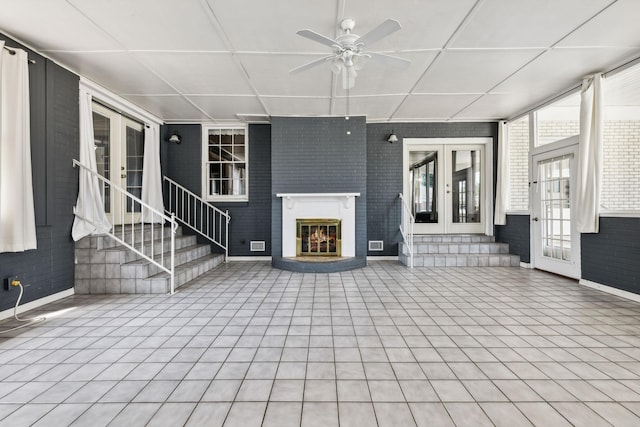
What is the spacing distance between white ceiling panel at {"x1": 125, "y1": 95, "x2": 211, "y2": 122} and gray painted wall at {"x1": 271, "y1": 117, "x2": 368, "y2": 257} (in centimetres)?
154

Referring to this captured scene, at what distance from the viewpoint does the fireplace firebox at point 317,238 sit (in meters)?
5.84

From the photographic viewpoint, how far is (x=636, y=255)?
3.68 m

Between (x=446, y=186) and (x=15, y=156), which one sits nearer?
(x=15, y=156)

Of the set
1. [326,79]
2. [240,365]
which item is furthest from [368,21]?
[240,365]

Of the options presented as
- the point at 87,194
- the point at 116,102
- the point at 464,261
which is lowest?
the point at 464,261

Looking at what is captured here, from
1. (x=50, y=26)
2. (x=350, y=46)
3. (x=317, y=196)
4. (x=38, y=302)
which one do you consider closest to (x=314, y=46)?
(x=350, y=46)

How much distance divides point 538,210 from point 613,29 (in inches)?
118

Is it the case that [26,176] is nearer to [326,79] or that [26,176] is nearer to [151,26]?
[151,26]

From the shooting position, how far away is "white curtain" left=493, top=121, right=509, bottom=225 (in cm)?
602

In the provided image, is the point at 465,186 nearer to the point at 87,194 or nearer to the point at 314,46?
the point at 314,46

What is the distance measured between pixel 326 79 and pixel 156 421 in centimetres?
409

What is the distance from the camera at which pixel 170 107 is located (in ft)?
18.0

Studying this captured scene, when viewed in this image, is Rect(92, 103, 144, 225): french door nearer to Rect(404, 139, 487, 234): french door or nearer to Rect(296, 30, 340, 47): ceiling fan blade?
Rect(296, 30, 340, 47): ceiling fan blade

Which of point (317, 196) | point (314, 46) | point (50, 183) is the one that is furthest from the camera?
point (317, 196)
